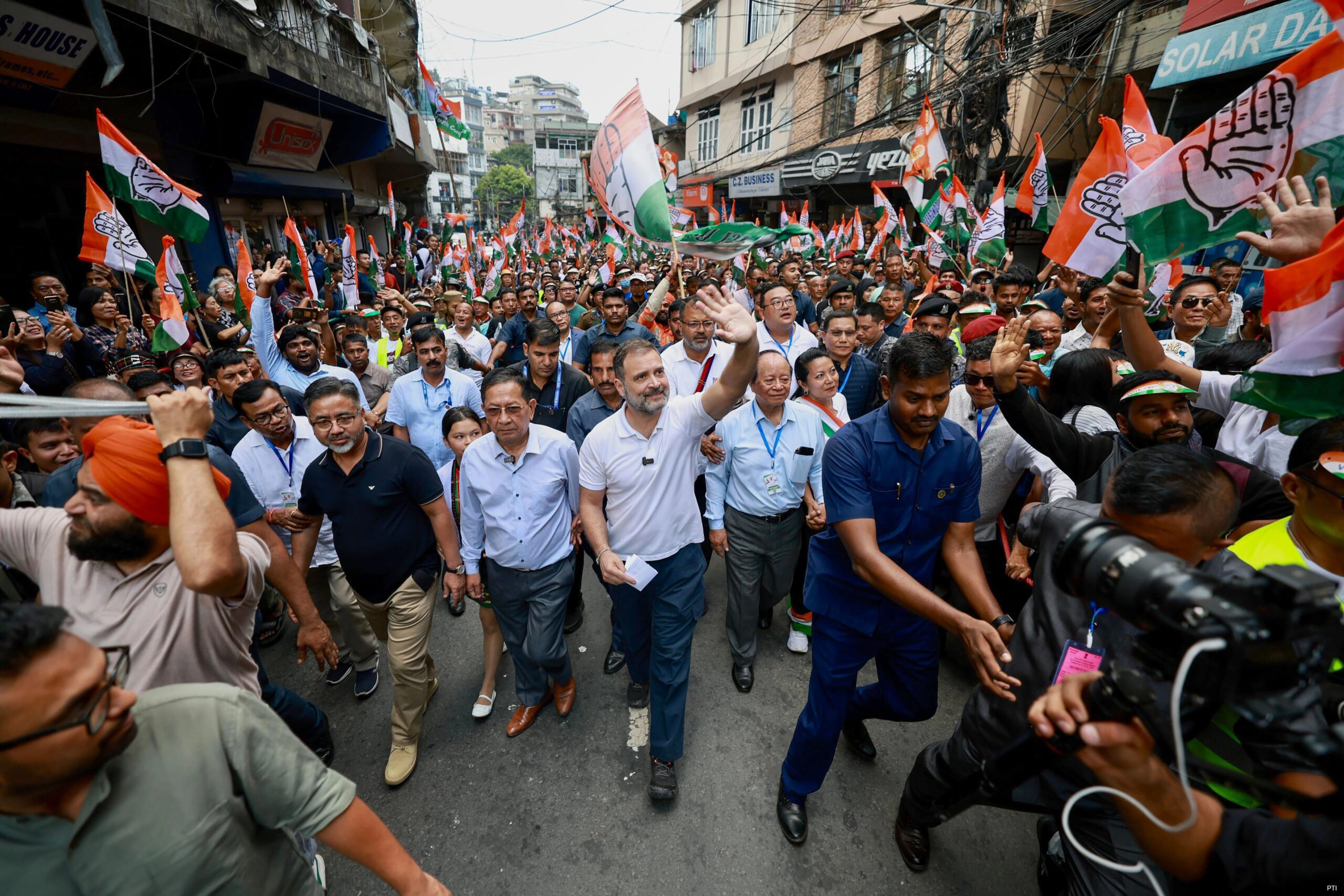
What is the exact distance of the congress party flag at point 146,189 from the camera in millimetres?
4637

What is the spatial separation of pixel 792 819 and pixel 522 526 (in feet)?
6.00

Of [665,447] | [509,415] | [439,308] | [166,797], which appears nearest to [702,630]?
[665,447]

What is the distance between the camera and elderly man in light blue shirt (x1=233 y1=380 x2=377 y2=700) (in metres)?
3.21

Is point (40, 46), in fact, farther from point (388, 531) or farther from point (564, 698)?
point (564, 698)

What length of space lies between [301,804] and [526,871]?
1512 mm

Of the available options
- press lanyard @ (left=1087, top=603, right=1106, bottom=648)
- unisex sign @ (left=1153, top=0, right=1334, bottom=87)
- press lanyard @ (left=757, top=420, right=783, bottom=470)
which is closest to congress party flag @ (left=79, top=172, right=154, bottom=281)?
press lanyard @ (left=757, top=420, right=783, bottom=470)

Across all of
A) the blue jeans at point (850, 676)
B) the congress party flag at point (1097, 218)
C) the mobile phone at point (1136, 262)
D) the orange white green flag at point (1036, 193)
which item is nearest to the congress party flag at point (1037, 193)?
the orange white green flag at point (1036, 193)

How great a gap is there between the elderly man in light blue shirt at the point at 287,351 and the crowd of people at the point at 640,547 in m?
0.04

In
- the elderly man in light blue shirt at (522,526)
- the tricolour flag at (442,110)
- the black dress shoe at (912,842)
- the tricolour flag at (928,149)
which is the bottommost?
the black dress shoe at (912,842)

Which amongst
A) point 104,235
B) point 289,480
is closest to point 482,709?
point 289,480

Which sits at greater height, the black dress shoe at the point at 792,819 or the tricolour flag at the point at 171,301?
the tricolour flag at the point at 171,301

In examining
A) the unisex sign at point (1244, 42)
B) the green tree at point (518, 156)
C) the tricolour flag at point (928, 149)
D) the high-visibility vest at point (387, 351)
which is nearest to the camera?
the high-visibility vest at point (387, 351)

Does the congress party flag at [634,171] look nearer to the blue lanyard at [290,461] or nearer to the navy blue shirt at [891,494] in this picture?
the navy blue shirt at [891,494]

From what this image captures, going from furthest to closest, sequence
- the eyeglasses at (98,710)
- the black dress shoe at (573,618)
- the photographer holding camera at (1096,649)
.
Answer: the black dress shoe at (573,618) → the photographer holding camera at (1096,649) → the eyeglasses at (98,710)
